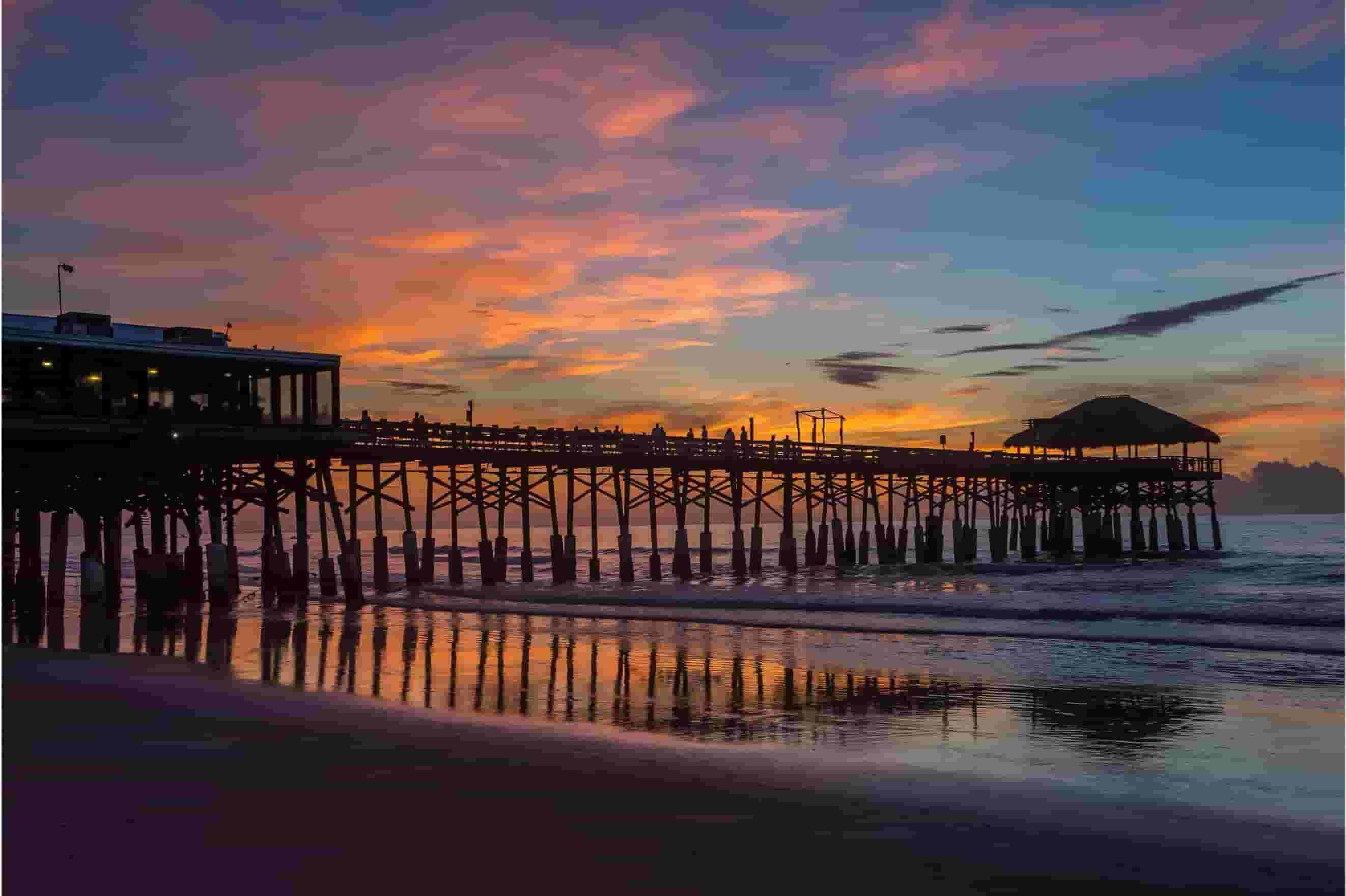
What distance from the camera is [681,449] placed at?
137ft

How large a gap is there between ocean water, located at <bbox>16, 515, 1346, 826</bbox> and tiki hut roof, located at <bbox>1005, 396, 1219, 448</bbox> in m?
23.9

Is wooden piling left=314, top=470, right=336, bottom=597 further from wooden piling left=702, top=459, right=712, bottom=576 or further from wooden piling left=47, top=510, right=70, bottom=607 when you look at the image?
wooden piling left=702, top=459, right=712, bottom=576

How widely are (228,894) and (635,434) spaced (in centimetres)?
3419

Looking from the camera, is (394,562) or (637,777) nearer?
(637,777)

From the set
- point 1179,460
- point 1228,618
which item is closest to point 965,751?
point 1228,618

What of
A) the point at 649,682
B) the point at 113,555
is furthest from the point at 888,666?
the point at 113,555

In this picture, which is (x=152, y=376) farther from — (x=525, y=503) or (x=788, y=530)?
(x=788, y=530)

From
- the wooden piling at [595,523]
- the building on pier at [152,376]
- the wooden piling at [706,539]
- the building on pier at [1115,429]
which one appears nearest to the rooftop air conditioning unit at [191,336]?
the building on pier at [152,376]

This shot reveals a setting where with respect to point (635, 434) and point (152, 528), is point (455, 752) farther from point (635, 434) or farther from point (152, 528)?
point (635, 434)

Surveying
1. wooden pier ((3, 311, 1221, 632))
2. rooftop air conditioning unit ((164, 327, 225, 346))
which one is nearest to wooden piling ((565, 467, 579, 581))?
wooden pier ((3, 311, 1221, 632))

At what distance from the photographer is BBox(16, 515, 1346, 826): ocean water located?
1134 cm

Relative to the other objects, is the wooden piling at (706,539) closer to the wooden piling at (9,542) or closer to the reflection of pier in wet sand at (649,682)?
the reflection of pier in wet sand at (649,682)

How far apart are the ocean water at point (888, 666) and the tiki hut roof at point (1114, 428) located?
23893mm

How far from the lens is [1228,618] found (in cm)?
2775
